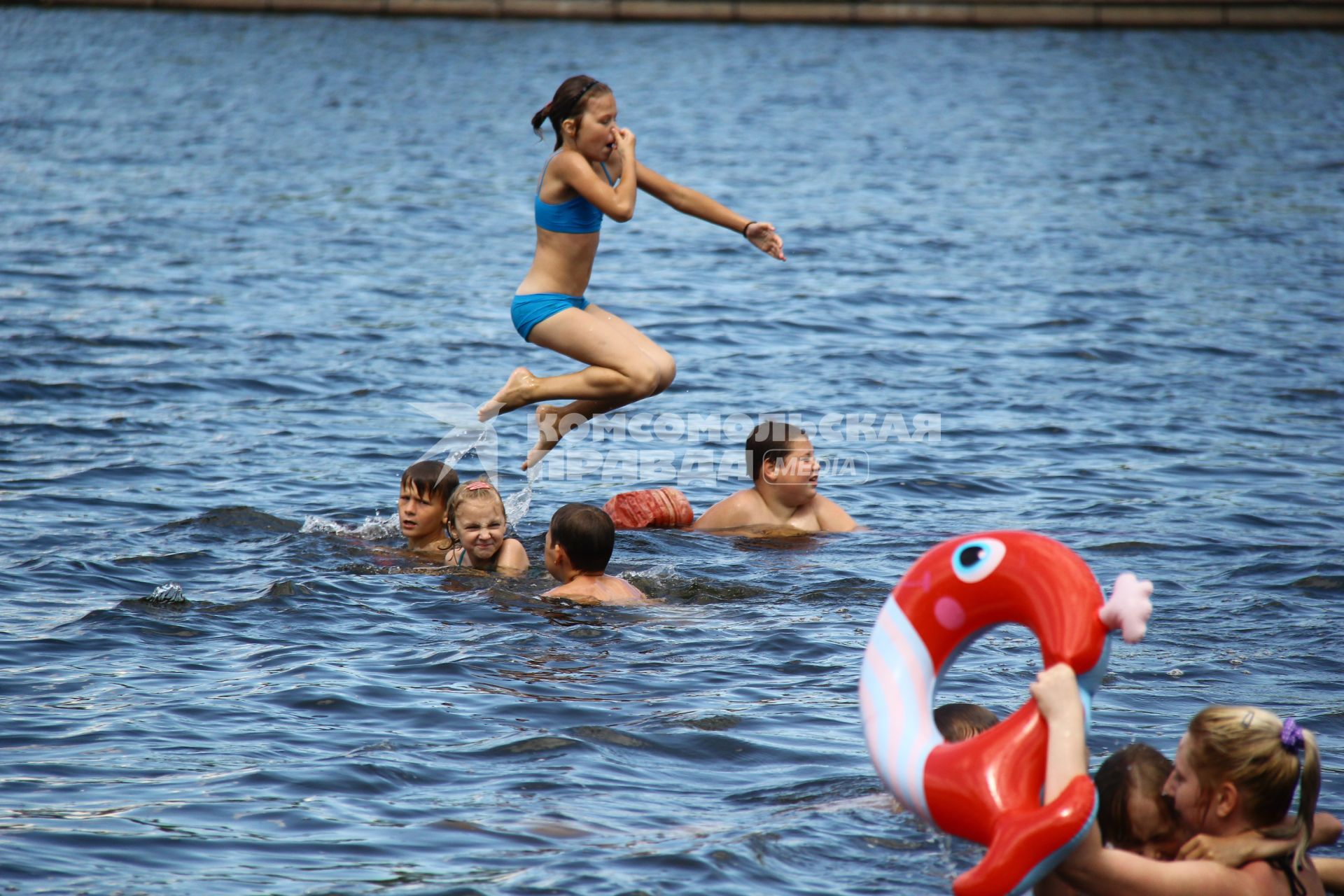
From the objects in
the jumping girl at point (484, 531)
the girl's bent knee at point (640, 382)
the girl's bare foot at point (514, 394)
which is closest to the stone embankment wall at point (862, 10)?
the girl's bare foot at point (514, 394)

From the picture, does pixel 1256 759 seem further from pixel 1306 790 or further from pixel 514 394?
pixel 514 394

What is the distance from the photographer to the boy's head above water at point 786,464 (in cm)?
1072

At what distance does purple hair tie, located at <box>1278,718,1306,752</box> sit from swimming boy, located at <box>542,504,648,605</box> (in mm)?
4733

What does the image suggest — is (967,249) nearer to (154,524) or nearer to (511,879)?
(154,524)

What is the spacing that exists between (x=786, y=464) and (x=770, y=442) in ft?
0.72

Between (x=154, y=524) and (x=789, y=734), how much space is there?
5.60 meters

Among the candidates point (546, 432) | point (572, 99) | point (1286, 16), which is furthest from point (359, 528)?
point (1286, 16)

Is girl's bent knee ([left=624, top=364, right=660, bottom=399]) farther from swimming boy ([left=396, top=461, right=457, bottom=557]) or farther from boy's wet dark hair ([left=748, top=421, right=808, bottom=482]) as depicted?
boy's wet dark hair ([left=748, top=421, right=808, bottom=482])

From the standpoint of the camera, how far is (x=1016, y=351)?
16.7 meters

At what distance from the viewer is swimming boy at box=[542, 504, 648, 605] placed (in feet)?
28.6

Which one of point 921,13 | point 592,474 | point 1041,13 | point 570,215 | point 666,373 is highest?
point 921,13

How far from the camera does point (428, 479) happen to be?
1003cm

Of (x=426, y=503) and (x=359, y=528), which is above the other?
(x=426, y=503)

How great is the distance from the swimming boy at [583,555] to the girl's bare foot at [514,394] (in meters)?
0.95
